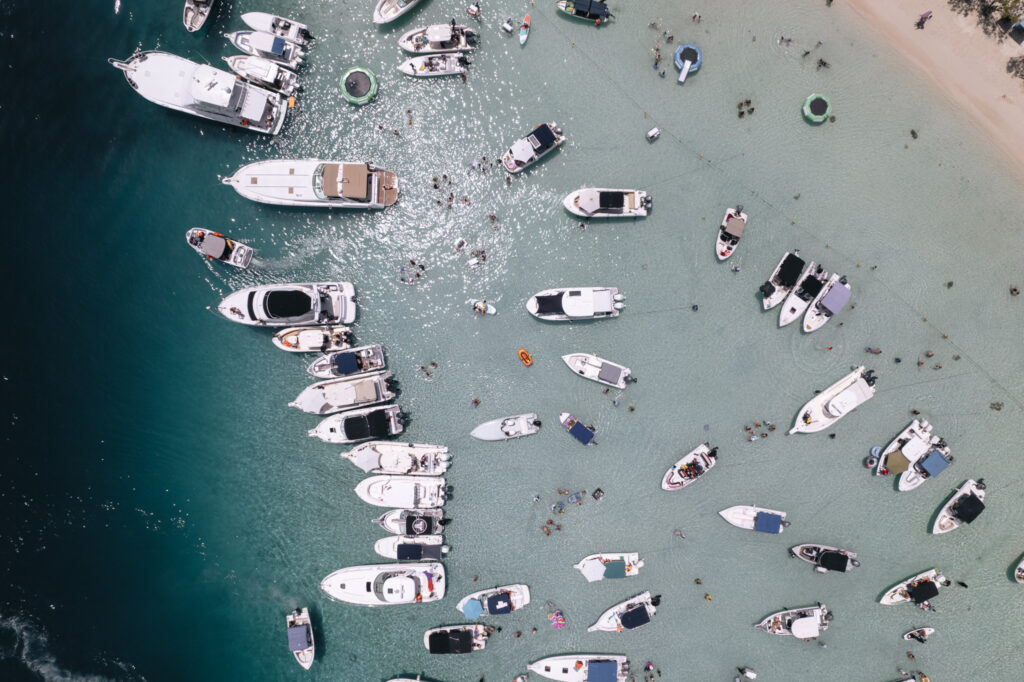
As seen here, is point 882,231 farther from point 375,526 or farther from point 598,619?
point 375,526

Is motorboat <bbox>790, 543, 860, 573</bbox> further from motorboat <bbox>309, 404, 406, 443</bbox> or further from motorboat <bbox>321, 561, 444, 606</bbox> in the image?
motorboat <bbox>309, 404, 406, 443</bbox>

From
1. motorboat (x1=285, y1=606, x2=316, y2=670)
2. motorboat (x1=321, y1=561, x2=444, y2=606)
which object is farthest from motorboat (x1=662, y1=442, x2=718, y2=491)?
motorboat (x1=285, y1=606, x2=316, y2=670)

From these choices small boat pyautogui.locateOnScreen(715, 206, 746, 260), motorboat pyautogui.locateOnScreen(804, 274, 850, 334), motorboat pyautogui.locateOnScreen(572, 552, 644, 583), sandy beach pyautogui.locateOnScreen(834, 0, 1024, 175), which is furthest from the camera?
motorboat pyautogui.locateOnScreen(572, 552, 644, 583)

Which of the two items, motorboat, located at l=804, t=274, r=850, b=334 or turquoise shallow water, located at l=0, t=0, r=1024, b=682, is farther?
turquoise shallow water, located at l=0, t=0, r=1024, b=682

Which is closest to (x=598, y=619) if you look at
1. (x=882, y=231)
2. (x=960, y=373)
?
(x=960, y=373)

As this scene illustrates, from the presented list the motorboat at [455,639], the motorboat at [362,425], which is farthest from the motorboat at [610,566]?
the motorboat at [362,425]
